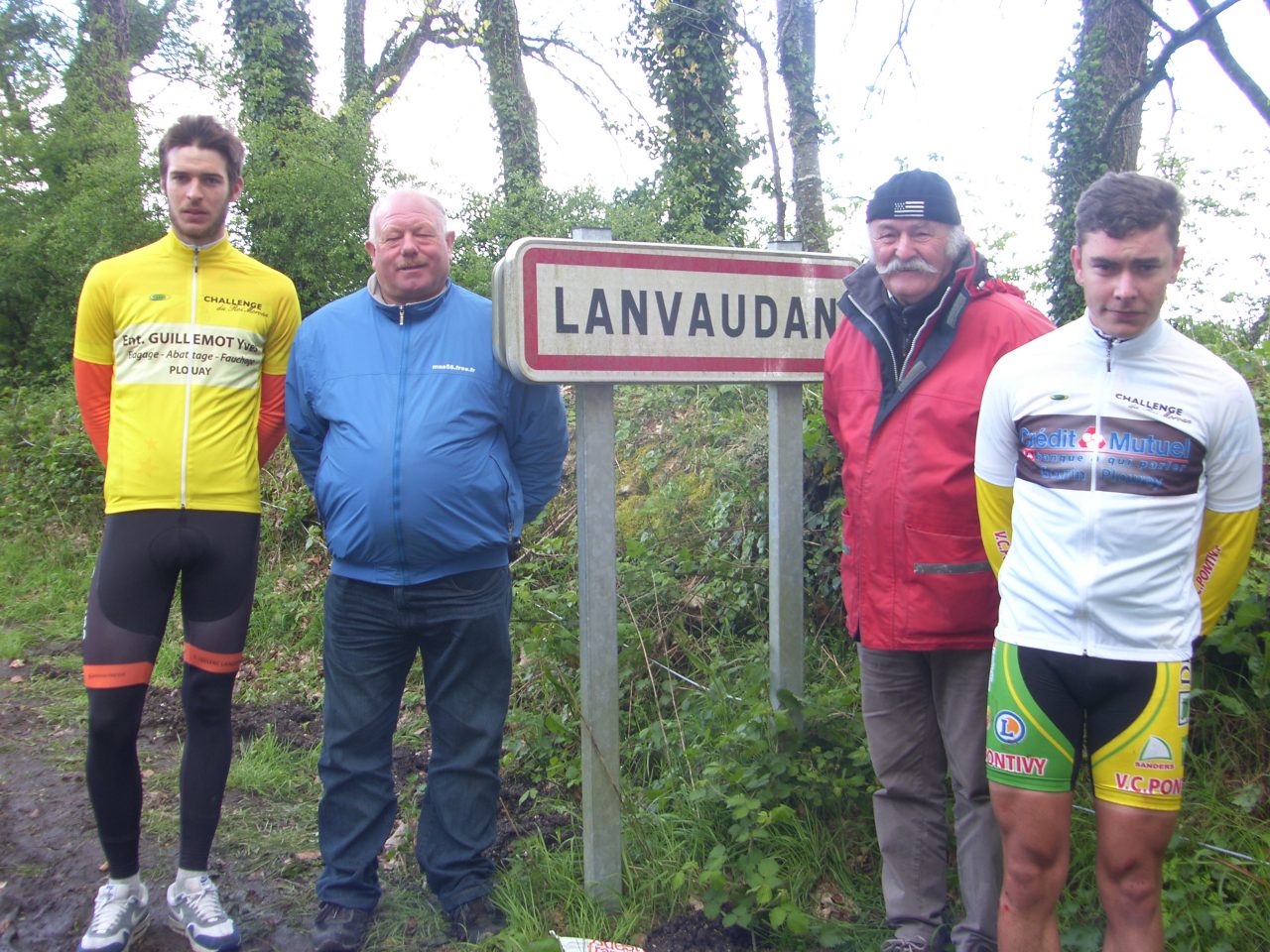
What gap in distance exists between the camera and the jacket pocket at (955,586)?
2.79 m

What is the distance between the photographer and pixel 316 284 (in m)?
10.7

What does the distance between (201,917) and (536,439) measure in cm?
179

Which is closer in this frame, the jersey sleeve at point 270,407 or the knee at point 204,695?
the knee at point 204,695

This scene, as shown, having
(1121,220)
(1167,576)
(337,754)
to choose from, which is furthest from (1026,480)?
(337,754)

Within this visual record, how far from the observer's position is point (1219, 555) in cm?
237

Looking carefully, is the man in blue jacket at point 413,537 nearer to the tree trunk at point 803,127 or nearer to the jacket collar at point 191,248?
the jacket collar at point 191,248

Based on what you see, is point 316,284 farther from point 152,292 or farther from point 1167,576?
point 1167,576

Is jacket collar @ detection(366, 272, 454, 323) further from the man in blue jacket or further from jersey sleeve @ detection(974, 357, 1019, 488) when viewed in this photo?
jersey sleeve @ detection(974, 357, 1019, 488)

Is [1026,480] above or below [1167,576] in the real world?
above

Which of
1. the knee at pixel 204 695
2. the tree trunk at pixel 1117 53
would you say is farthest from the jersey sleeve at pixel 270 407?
the tree trunk at pixel 1117 53

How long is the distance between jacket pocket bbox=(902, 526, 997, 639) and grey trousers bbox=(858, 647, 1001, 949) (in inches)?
4.3

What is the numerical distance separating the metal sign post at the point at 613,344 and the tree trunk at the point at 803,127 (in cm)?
1121

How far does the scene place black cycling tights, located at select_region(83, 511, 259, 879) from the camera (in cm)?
309

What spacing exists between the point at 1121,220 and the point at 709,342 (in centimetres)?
134
